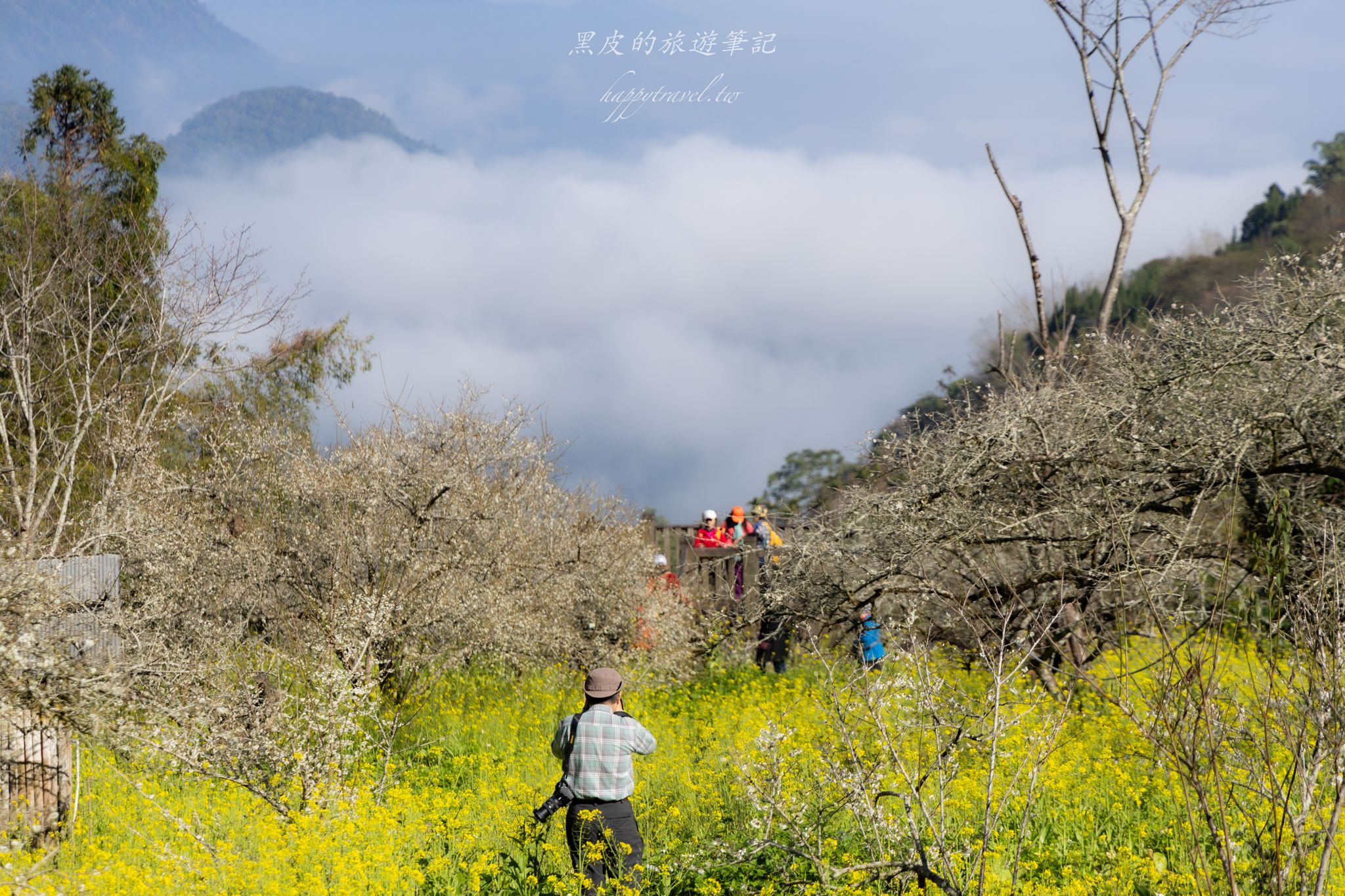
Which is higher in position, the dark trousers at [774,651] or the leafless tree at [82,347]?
the leafless tree at [82,347]

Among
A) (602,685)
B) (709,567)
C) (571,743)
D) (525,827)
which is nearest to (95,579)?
(525,827)

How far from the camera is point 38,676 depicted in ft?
15.1

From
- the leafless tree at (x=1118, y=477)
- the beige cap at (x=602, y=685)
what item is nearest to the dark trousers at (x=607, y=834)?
the beige cap at (x=602, y=685)

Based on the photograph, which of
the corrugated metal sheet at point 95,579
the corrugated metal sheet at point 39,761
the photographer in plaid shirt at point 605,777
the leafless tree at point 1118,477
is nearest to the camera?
the photographer in plaid shirt at point 605,777

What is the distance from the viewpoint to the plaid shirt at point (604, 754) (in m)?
4.87

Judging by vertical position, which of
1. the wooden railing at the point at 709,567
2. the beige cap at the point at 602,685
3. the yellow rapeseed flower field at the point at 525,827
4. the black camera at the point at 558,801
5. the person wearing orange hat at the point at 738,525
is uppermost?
the person wearing orange hat at the point at 738,525

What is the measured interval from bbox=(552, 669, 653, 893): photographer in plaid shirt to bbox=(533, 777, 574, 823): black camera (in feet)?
0.08

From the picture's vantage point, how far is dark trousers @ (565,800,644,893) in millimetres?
4812

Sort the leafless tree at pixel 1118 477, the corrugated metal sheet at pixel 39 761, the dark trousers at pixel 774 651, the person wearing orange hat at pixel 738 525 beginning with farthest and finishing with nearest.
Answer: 1. the person wearing orange hat at pixel 738 525
2. the dark trousers at pixel 774 651
3. the leafless tree at pixel 1118 477
4. the corrugated metal sheet at pixel 39 761

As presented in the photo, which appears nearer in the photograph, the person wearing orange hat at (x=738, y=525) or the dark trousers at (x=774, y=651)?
the dark trousers at (x=774, y=651)

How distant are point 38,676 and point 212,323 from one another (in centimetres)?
1076

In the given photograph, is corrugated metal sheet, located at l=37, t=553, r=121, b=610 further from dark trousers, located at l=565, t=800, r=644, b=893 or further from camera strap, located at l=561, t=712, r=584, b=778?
dark trousers, located at l=565, t=800, r=644, b=893

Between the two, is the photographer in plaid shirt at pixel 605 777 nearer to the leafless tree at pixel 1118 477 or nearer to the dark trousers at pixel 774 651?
the leafless tree at pixel 1118 477

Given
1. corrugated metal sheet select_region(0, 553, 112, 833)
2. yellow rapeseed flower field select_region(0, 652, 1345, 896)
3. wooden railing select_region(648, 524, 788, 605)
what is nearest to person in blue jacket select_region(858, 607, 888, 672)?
yellow rapeseed flower field select_region(0, 652, 1345, 896)
